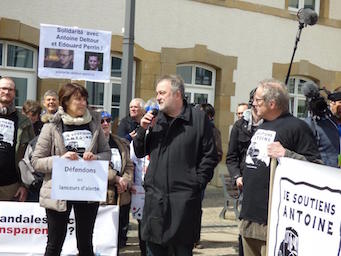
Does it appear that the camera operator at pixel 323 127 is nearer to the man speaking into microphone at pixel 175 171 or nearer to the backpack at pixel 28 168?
the man speaking into microphone at pixel 175 171

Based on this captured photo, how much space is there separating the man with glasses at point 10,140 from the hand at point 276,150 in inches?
104

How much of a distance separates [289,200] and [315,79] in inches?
505

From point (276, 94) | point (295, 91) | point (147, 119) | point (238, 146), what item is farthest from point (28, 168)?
point (295, 91)

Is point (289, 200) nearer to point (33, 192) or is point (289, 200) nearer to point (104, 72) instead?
point (33, 192)

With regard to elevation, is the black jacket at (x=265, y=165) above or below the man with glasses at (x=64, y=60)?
below

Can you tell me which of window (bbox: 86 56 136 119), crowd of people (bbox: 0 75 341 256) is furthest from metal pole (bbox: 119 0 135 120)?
window (bbox: 86 56 136 119)

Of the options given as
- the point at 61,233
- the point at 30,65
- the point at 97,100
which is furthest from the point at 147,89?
the point at 61,233

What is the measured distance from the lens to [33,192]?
6270 millimetres

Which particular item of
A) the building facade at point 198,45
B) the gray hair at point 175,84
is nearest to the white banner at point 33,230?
the gray hair at point 175,84

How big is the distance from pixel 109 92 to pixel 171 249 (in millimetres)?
8378

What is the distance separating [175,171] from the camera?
458 cm

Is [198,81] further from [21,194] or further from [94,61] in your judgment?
[21,194]

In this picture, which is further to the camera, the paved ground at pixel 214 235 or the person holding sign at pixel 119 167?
the paved ground at pixel 214 235

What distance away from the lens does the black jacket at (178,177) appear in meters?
4.55
